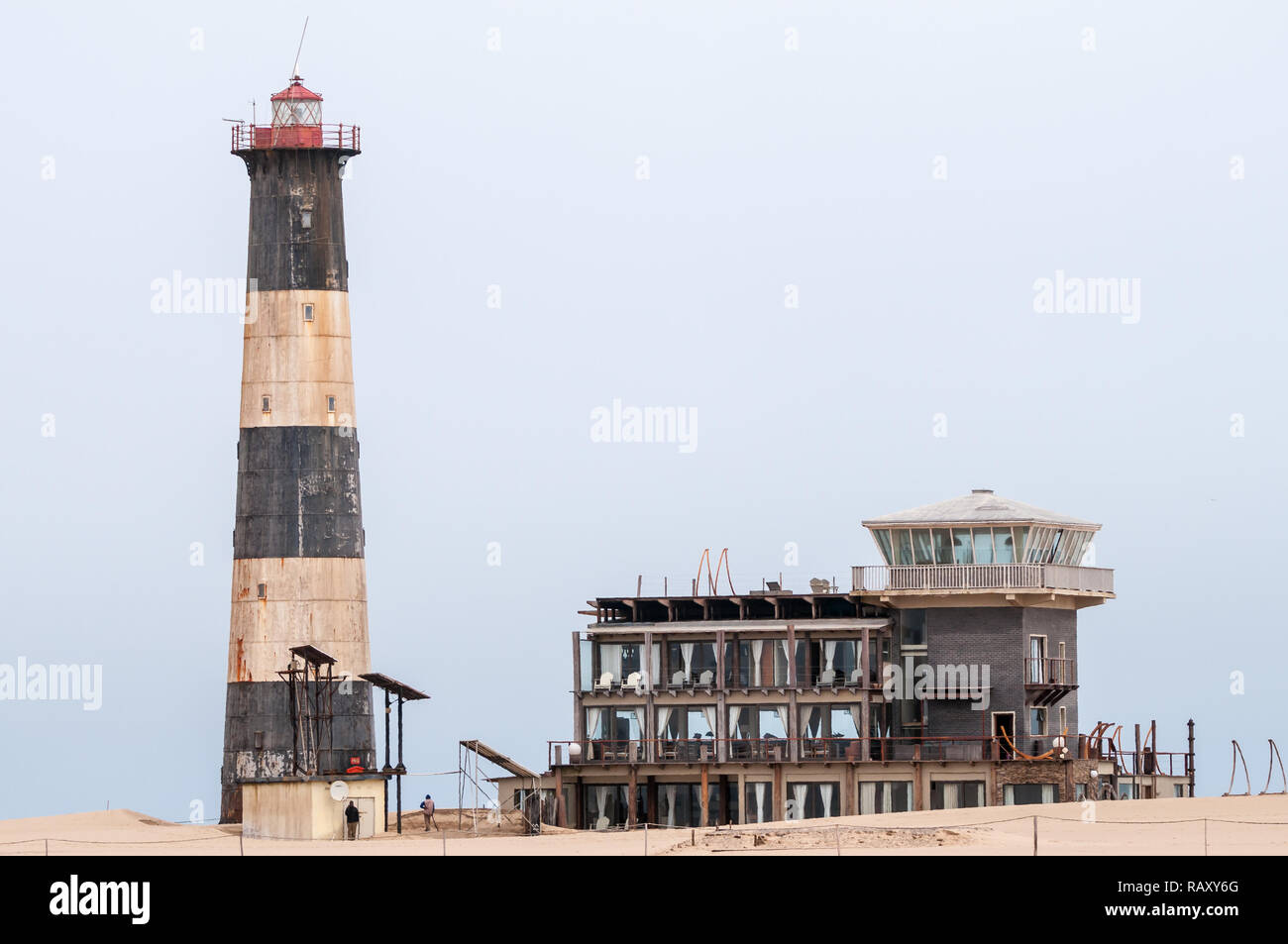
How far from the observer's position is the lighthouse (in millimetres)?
110000

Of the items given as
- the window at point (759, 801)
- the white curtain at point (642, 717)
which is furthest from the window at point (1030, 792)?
the white curtain at point (642, 717)

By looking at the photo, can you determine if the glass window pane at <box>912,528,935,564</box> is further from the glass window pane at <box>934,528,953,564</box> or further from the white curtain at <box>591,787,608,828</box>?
the white curtain at <box>591,787,608,828</box>

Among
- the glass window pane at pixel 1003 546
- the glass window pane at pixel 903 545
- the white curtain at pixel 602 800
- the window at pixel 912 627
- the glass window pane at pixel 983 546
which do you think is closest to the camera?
the glass window pane at pixel 1003 546

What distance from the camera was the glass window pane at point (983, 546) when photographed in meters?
113

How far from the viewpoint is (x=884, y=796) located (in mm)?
111000

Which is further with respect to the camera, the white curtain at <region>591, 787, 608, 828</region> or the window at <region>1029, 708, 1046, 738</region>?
the white curtain at <region>591, 787, 608, 828</region>

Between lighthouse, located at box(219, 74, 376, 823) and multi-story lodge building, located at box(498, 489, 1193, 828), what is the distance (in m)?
8.71

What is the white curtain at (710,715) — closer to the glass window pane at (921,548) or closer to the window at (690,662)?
the window at (690,662)

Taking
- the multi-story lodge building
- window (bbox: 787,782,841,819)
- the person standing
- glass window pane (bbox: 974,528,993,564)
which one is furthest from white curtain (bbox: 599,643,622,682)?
the person standing

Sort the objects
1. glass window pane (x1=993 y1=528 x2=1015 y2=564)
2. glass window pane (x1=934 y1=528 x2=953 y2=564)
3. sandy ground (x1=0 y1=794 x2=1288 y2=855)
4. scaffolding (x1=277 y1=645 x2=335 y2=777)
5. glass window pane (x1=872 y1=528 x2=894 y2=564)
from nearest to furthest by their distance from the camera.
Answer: sandy ground (x1=0 y1=794 x2=1288 y2=855) → scaffolding (x1=277 y1=645 x2=335 y2=777) → glass window pane (x1=993 y1=528 x2=1015 y2=564) → glass window pane (x1=934 y1=528 x2=953 y2=564) → glass window pane (x1=872 y1=528 x2=894 y2=564)

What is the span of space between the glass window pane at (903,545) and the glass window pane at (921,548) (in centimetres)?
20

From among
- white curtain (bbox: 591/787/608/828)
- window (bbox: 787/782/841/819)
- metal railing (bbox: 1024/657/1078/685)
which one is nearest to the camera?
window (bbox: 787/782/841/819)

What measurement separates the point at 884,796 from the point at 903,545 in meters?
8.91
